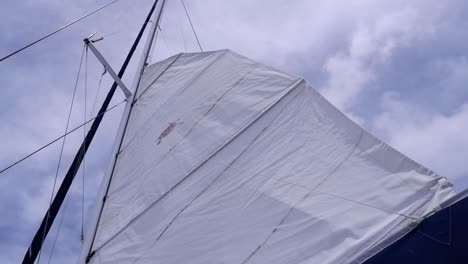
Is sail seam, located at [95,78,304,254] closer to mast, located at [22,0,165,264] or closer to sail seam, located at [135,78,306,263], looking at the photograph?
sail seam, located at [135,78,306,263]

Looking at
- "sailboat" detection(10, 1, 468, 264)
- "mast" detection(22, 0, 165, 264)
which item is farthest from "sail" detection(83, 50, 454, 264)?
"mast" detection(22, 0, 165, 264)

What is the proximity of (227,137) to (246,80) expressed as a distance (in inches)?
35.2

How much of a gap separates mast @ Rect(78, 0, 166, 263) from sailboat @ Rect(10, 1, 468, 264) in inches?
0.8

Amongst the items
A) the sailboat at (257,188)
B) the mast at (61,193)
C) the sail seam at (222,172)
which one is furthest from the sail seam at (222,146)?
the mast at (61,193)

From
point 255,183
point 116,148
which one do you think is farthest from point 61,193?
point 255,183

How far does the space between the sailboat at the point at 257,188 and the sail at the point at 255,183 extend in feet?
0.04

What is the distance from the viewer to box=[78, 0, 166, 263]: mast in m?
4.41

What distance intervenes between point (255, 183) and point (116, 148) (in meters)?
2.51

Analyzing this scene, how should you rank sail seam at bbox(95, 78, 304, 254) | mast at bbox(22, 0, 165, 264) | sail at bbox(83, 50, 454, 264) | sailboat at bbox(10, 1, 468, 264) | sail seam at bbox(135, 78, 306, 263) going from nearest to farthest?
sailboat at bbox(10, 1, 468, 264) < sail at bbox(83, 50, 454, 264) < sail seam at bbox(135, 78, 306, 263) < sail seam at bbox(95, 78, 304, 254) < mast at bbox(22, 0, 165, 264)

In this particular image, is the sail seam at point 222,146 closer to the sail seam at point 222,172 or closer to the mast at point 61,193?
the sail seam at point 222,172

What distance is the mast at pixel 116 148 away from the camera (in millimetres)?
4410

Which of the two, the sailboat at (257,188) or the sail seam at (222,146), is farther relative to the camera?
the sail seam at (222,146)

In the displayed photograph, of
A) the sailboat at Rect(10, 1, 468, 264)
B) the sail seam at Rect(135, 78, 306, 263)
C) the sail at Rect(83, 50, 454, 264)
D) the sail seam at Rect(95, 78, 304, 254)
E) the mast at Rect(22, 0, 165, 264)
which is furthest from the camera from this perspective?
the mast at Rect(22, 0, 165, 264)

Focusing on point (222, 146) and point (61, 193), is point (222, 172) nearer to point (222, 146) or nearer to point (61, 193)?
point (222, 146)
